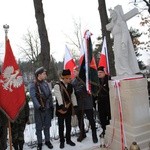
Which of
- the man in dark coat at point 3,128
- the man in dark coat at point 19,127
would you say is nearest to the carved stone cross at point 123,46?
the man in dark coat at point 19,127

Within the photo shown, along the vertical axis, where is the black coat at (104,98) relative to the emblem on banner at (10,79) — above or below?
below

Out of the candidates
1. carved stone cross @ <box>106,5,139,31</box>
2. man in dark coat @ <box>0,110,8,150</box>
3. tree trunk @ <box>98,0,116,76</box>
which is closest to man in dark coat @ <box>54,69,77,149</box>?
man in dark coat @ <box>0,110,8,150</box>

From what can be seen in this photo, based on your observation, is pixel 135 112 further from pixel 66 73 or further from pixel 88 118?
pixel 66 73

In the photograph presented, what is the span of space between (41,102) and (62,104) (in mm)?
493

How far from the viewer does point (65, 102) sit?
694cm

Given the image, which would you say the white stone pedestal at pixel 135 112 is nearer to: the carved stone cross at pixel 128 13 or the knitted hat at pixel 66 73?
the knitted hat at pixel 66 73

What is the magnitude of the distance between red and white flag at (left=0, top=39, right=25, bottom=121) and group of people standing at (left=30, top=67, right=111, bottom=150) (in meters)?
0.79

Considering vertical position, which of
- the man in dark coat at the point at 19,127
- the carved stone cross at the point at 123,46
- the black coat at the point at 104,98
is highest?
the carved stone cross at the point at 123,46

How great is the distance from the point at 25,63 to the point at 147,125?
40.7 m

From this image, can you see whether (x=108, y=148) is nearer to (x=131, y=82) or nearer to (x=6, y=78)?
(x=131, y=82)

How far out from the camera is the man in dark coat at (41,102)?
6.72 meters

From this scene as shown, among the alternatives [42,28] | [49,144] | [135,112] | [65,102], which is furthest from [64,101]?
[42,28]

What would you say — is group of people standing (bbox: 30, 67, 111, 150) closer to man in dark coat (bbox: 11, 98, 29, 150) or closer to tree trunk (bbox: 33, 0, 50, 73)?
man in dark coat (bbox: 11, 98, 29, 150)

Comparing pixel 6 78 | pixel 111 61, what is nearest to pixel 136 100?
pixel 6 78
